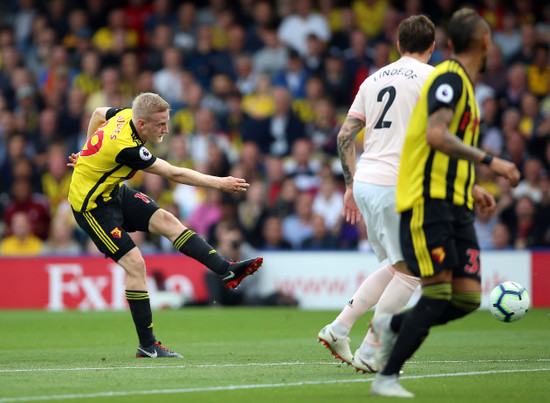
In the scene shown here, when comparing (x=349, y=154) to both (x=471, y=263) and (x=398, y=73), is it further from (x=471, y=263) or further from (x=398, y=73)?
(x=471, y=263)

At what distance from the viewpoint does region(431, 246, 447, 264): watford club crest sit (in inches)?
223

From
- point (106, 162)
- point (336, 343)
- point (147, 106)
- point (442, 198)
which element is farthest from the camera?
point (106, 162)

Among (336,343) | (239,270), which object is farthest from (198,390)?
(239,270)

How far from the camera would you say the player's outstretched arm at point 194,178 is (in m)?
7.86

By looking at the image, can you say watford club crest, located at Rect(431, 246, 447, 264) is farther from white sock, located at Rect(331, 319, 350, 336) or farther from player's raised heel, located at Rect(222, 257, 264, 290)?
player's raised heel, located at Rect(222, 257, 264, 290)

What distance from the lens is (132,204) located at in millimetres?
8852

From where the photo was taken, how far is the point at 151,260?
53.9ft

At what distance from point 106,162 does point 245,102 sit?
995cm

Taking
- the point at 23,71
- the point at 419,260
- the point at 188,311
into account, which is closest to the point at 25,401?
the point at 419,260

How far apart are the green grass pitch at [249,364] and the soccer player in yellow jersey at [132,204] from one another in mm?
631

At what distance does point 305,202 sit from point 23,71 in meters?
7.17

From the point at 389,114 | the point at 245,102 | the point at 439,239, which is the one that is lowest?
the point at 439,239

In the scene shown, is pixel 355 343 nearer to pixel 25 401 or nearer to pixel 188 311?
pixel 25 401

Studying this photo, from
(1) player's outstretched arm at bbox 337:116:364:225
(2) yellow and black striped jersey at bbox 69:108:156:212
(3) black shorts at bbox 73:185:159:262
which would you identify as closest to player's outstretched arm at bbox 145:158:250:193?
(2) yellow and black striped jersey at bbox 69:108:156:212
